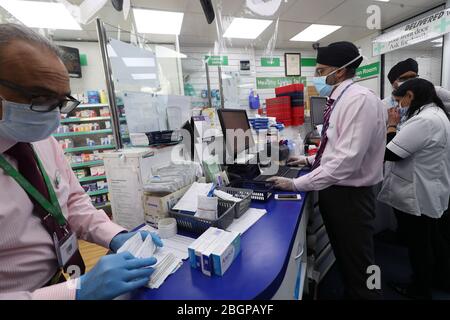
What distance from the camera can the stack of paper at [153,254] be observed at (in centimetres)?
73

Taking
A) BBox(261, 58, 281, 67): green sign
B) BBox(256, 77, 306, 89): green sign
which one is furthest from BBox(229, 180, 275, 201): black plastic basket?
BBox(261, 58, 281, 67): green sign

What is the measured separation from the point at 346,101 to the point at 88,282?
144 cm

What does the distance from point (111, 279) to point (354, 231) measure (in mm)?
1327

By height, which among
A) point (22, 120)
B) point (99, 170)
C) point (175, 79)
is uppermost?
point (175, 79)

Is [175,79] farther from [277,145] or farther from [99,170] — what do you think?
[277,145]

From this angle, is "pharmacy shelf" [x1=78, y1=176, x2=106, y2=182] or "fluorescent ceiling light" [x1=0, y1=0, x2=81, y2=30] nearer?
"fluorescent ceiling light" [x1=0, y1=0, x2=81, y2=30]

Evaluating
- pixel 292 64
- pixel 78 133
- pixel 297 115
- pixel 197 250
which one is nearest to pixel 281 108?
pixel 297 115

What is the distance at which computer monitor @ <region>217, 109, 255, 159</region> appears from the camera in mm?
1702

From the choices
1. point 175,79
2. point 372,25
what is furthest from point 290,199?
point 372,25

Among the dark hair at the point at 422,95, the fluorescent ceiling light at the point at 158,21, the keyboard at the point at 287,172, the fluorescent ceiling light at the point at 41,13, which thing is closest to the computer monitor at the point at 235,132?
the keyboard at the point at 287,172

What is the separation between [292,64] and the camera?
623 cm

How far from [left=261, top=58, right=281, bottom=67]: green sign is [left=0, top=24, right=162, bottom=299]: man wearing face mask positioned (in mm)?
5809

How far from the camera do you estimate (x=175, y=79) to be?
513 centimetres

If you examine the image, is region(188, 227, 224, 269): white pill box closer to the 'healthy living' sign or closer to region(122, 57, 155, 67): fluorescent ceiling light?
region(122, 57, 155, 67): fluorescent ceiling light
